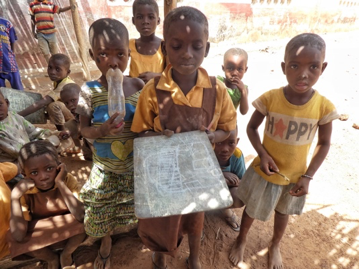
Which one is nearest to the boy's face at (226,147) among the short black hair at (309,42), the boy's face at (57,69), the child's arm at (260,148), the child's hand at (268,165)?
the child's arm at (260,148)

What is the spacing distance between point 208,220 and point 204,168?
1442 mm

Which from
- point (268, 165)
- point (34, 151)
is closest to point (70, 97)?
point (34, 151)

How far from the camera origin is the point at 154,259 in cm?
193

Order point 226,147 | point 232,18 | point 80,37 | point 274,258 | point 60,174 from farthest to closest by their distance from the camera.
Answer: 1. point 232,18
2. point 80,37
3. point 226,147
4. point 274,258
5. point 60,174

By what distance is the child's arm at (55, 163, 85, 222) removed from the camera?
5.46ft

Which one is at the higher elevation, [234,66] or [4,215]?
[234,66]

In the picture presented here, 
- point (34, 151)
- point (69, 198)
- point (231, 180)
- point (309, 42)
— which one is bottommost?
point (231, 180)

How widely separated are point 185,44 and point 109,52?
490mm

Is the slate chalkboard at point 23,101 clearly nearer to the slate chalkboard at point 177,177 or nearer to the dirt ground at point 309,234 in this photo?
the dirt ground at point 309,234

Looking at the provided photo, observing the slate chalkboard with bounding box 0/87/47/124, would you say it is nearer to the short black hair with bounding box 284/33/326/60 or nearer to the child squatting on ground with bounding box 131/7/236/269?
the child squatting on ground with bounding box 131/7/236/269

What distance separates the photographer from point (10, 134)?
85.8 inches

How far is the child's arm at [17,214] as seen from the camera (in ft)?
5.15

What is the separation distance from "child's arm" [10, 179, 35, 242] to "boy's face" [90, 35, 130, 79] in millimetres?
946

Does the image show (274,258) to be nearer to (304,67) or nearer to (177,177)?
(177,177)
